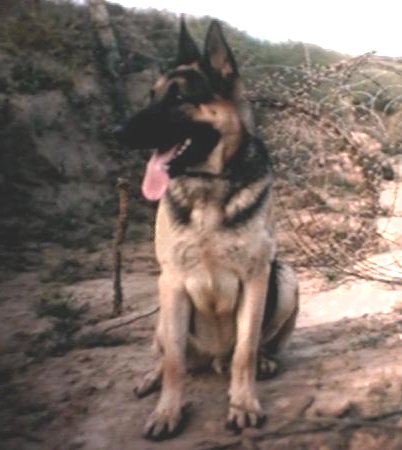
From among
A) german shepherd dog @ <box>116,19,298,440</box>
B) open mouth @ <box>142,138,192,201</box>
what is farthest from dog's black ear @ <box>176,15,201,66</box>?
open mouth @ <box>142,138,192,201</box>

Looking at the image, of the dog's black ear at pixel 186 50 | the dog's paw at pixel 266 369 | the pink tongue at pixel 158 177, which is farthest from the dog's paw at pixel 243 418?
the dog's black ear at pixel 186 50

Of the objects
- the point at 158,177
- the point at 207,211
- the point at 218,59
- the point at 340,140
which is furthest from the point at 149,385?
the point at 340,140

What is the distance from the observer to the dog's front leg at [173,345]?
3547mm

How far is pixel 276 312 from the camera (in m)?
4.08

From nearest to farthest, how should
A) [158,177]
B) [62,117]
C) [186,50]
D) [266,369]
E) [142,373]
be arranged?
[158,177]
[186,50]
[266,369]
[142,373]
[62,117]

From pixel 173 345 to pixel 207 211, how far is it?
0.69 metres

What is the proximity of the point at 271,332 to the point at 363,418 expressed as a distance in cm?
91

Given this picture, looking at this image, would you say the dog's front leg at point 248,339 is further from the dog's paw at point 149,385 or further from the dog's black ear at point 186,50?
the dog's black ear at point 186,50

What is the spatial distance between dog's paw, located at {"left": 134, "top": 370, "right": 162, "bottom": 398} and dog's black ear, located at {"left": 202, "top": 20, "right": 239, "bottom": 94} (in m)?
1.59

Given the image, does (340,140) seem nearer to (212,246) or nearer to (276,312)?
(276,312)

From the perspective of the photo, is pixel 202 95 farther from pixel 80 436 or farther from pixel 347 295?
pixel 347 295

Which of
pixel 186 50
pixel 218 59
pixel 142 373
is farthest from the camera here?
pixel 142 373

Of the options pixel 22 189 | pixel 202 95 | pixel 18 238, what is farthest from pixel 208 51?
pixel 22 189

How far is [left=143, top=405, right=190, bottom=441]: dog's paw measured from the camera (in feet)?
11.2
